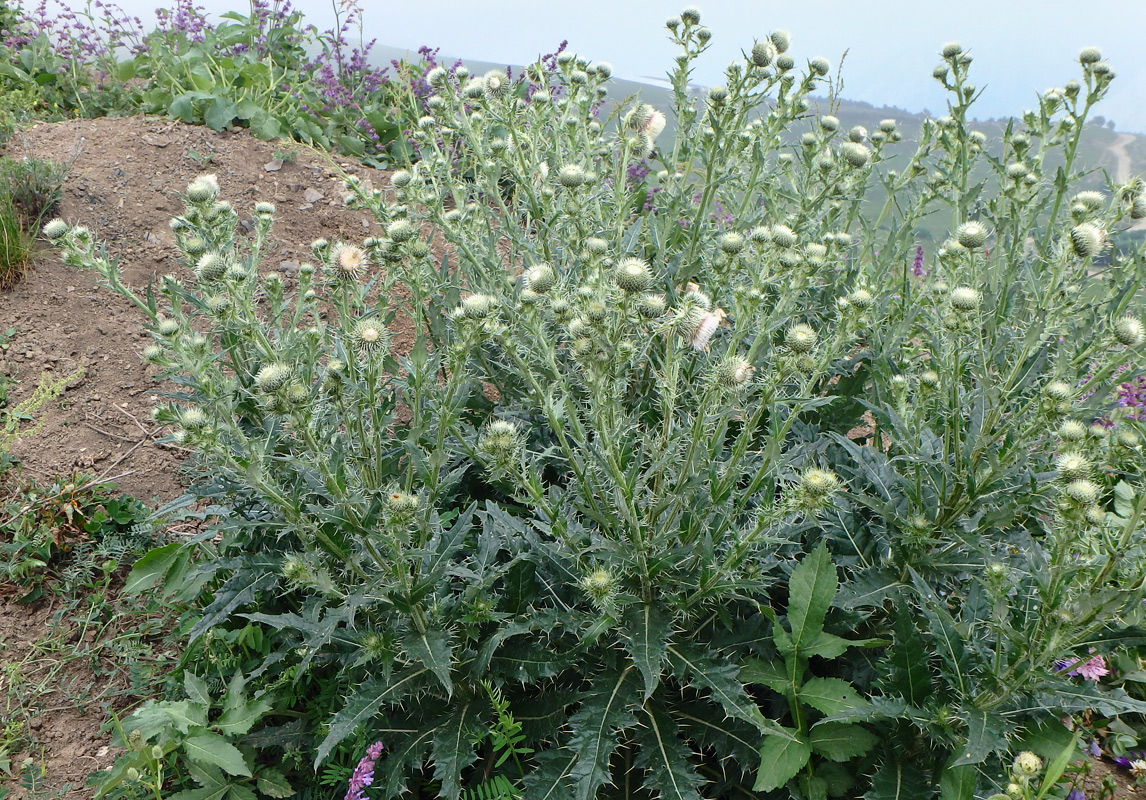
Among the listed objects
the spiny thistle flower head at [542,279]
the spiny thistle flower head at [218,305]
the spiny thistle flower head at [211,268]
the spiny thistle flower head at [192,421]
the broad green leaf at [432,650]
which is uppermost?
the spiny thistle flower head at [542,279]

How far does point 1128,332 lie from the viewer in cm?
224

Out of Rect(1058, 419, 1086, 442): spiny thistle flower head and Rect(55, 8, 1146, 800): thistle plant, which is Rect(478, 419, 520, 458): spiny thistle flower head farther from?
Rect(1058, 419, 1086, 442): spiny thistle flower head

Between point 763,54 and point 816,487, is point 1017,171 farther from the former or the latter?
point 816,487

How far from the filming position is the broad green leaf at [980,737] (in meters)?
2.04

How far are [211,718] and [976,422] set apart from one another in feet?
10.5

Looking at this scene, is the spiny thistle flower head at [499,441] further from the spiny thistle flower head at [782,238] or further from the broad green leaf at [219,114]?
the broad green leaf at [219,114]

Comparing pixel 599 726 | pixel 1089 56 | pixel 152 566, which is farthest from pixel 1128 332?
pixel 152 566

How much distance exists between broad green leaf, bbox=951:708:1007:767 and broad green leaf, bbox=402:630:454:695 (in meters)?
1.45

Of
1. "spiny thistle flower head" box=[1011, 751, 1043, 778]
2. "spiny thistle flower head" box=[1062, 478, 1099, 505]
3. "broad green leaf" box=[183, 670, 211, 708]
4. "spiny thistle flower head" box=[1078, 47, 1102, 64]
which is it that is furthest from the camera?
"spiny thistle flower head" box=[1078, 47, 1102, 64]

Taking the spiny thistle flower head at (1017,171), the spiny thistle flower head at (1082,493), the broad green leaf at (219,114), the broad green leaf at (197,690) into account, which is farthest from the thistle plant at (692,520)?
the broad green leaf at (219,114)

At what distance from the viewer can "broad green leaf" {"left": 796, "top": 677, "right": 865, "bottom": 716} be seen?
2.36 metres

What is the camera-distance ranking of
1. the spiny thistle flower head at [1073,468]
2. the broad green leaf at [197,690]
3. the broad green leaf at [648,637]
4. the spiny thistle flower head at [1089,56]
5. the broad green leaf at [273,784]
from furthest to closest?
the spiny thistle flower head at [1089,56] → the broad green leaf at [197,690] → the broad green leaf at [273,784] → the broad green leaf at [648,637] → the spiny thistle flower head at [1073,468]

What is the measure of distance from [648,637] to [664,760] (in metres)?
0.43

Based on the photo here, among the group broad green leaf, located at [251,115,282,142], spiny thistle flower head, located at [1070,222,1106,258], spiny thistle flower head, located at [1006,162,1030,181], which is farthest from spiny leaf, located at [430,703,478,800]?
broad green leaf, located at [251,115,282,142]
